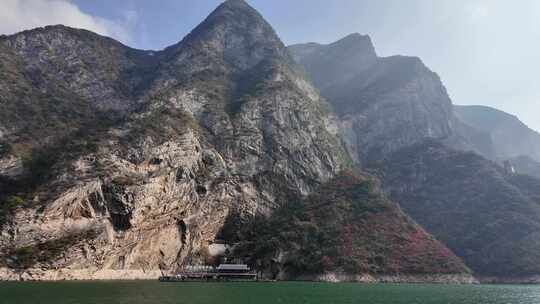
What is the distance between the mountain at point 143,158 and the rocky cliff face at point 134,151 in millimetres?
364

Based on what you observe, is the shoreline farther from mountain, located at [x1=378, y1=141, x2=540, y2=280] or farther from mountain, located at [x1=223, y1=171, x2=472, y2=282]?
mountain, located at [x1=378, y1=141, x2=540, y2=280]

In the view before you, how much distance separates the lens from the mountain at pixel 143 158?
318ft

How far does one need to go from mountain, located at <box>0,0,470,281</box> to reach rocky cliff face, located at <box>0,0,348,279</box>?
36cm

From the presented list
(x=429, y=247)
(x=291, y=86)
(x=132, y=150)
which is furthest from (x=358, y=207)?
(x=132, y=150)

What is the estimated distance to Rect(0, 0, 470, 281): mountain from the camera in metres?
97.1

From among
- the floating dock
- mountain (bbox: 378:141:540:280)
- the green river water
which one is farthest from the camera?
mountain (bbox: 378:141:540:280)

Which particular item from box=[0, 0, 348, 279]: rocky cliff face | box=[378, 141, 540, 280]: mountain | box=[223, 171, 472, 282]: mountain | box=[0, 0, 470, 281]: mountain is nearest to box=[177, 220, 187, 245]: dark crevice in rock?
box=[0, 0, 348, 279]: rocky cliff face

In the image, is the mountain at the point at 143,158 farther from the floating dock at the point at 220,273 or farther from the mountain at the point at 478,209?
the mountain at the point at 478,209

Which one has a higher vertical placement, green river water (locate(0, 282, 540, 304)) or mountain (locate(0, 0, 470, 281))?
mountain (locate(0, 0, 470, 281))

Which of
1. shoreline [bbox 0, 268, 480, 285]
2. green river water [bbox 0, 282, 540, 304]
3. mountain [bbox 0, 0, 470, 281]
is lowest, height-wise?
shoreline [bbox 0, 268, 480, 285]

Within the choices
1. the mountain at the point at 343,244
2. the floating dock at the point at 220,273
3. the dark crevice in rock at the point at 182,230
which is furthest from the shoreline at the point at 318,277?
the dark crevice in rock at the point at 182,230

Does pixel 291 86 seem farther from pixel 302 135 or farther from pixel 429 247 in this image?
pixel 429 247

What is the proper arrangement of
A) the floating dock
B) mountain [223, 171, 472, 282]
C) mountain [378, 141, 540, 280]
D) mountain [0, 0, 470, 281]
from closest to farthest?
mountain [0, 0, 470, 281]
the floating dock
mountain [223, 171, 472, 282]
mountain [378, 141, 540, 280]

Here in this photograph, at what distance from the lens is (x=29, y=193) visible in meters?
96.5
